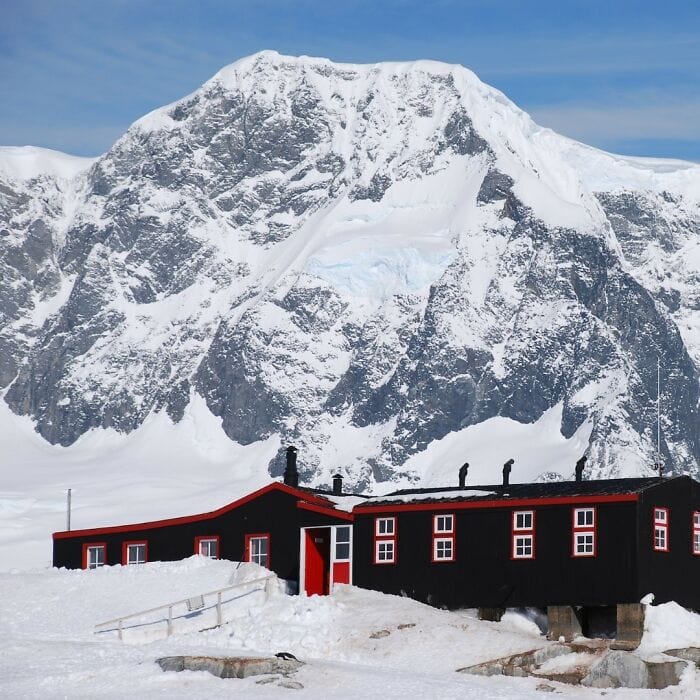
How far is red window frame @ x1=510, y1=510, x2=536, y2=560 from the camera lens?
78.6 meters

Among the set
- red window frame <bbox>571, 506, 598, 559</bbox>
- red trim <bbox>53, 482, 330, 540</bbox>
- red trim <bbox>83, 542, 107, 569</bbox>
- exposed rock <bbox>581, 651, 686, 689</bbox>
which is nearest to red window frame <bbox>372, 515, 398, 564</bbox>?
red trim <bbox>53, 482, 330, 540</bbox>

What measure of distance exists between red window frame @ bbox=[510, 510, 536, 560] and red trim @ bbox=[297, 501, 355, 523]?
23.4 ft

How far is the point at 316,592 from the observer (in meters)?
83.2

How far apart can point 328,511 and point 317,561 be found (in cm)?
219

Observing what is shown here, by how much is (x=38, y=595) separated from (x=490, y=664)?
76.0 ft

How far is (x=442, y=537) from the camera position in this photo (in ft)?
266

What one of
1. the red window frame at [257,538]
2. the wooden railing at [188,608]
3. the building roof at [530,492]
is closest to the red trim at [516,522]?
the building roof at [530,492]

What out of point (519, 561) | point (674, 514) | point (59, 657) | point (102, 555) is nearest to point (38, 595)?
point (102, 555)

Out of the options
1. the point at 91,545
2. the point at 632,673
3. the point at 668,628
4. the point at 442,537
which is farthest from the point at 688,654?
the point at 91,545

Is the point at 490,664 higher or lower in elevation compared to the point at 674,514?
lower

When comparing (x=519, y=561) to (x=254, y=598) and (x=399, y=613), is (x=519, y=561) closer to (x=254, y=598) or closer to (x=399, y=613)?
(x=399, y=613)

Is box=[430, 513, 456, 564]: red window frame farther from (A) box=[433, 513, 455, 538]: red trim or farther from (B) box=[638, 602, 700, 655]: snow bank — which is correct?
(B) box=[638, 602, 700, 655]: snow bank

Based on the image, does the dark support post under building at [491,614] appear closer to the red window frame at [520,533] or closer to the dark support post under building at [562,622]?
the red window frame at [520,533]

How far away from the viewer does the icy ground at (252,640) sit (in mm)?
66000
